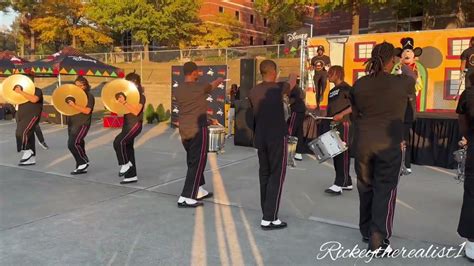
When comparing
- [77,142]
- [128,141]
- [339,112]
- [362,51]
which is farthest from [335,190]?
[362,51]

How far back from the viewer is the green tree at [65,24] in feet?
134

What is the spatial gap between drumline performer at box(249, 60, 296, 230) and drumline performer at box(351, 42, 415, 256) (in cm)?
97

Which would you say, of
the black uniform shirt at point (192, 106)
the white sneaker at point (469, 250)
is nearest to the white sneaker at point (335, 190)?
the black uniform shirt at point (192, 106)

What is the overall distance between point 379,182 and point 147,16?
A: 37.4 m

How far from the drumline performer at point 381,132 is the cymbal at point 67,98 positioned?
5252 millimetres

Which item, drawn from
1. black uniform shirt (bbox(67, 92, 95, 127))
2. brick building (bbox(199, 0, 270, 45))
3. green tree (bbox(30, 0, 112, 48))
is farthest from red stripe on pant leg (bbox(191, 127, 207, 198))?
brick building (bbox(199, 0, 270, 45))

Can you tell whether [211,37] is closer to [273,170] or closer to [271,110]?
[271,110]

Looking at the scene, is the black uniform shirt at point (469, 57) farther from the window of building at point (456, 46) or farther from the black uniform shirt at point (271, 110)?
the black uniform shirt at point (271, 110)

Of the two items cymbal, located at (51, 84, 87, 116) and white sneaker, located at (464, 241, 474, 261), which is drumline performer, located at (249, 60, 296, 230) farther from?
cymbal, located at (51, 84, 87, 116)

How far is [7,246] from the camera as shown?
4336 millimetres

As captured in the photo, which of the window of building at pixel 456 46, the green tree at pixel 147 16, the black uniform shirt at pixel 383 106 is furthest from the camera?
the green tree at pixel 147 16

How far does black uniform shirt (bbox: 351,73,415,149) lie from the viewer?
3.96 metres

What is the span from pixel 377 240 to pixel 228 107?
1016cm

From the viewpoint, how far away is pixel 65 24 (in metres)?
41.2
